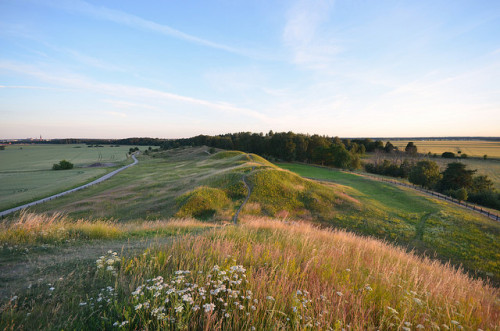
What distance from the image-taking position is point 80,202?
111 feet

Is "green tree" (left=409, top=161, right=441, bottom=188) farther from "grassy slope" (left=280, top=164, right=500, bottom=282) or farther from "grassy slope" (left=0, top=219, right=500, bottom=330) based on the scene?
"grassy slope" (left=0, top=219, right=500, bottom=330)

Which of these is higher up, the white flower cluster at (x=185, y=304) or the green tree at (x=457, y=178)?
the white flower cluster at (x=185, y=304)

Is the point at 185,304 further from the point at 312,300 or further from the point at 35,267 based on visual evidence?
the point at 35,267

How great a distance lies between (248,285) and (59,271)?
4.64 meters

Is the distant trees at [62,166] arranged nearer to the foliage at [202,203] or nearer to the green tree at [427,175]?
the foliage at [202,203]

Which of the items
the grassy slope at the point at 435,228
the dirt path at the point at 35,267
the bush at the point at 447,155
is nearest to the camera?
the dirt path at the point at 35,267

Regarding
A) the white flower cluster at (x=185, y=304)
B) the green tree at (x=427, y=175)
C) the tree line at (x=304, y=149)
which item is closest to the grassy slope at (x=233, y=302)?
the white flower cluster at (x=185, y=304)

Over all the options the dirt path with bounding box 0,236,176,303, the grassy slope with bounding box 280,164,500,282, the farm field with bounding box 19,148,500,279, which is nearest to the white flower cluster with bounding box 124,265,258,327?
the dirt path with bounding box 0,236,176,303

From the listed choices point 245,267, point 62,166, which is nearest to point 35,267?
point 245,267

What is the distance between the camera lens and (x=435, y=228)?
85.8 feet

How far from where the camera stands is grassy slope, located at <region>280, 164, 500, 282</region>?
19812 mm

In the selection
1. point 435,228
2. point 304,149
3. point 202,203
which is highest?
point 304,149

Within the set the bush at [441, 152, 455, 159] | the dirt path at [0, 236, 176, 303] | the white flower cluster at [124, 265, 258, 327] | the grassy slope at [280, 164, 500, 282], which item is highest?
the white flower cluster at [124, 265, 258, 327]

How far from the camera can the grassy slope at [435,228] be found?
19.8 metres
